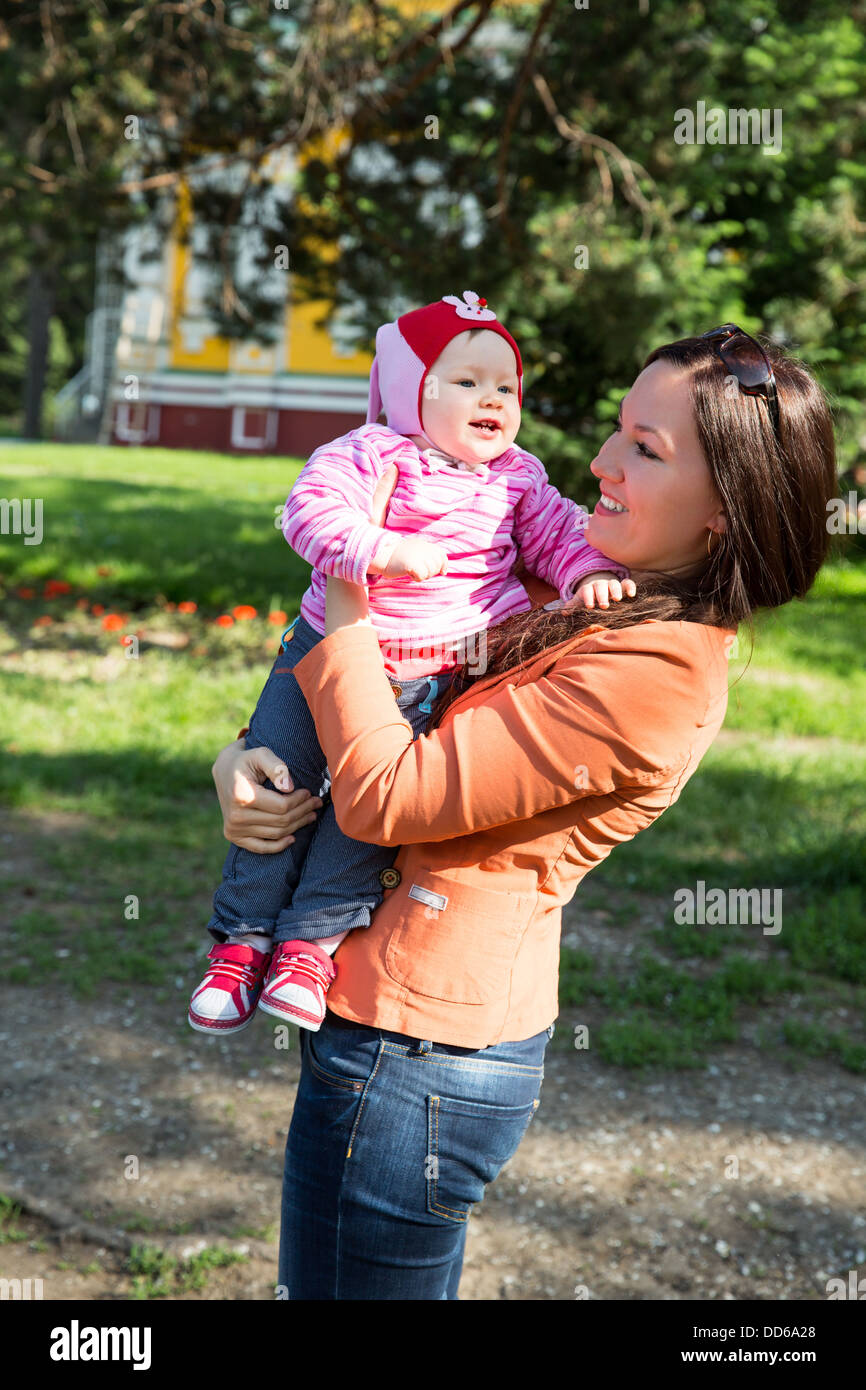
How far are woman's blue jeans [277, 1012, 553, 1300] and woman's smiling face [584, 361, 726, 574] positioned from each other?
0.73 metres

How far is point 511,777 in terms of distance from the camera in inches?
59.4

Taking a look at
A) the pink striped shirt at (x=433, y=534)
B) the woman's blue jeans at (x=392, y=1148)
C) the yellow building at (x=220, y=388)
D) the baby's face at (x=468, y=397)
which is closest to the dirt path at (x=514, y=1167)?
the woman's blue jeans at (x=392, y=1148)

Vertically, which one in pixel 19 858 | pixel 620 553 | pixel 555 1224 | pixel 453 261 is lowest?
pixel 555 1224

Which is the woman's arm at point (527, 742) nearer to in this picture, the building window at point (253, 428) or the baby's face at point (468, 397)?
the baby's face at point (468, 397)

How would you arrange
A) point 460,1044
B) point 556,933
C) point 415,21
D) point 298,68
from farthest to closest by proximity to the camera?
point 415,21
point 298,68
point 556,933
point 460,1044

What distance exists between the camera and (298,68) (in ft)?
20.0

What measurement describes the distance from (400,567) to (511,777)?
1.16 feet

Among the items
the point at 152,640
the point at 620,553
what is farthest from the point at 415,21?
the point at 620,553

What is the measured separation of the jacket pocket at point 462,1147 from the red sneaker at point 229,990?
369 millimetres

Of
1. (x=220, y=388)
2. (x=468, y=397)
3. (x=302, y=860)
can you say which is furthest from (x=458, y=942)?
(x=220, y=388)

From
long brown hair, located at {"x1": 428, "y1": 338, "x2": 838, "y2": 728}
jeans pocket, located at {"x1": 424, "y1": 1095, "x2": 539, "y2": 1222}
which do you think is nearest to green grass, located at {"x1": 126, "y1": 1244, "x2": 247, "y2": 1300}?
jeans pocket, located at {"x1": 424, "y1": 1095, "x2": 539, "y2": 1222}

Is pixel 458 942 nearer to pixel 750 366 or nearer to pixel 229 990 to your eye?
pixel 229 990
